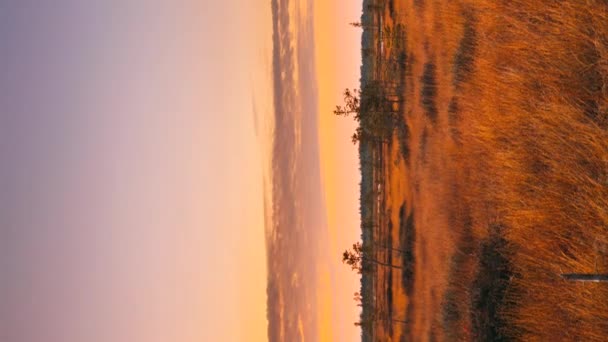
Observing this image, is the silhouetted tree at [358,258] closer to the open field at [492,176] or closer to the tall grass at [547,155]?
the open field at [492,176]

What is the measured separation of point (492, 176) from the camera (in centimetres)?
1282

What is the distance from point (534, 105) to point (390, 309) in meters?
11.7

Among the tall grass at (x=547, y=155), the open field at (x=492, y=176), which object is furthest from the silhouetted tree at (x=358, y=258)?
the tall grass at (x=547, y=155)

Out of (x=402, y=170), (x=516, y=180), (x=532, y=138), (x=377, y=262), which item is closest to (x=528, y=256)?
(x=516, y=180)

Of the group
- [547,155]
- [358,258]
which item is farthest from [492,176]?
[358,258]

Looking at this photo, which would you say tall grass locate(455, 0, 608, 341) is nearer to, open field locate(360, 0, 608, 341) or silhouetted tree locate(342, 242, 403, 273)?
open field locate(360, 0, 608, 341)

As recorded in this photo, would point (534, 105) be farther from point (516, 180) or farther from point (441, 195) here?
point (441, 195)

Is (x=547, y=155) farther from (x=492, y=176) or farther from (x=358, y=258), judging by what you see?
(x=358, y=258)

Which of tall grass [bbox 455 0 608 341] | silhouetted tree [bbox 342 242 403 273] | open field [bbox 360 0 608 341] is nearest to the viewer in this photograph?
tall grass [bbox 455 0 608 341]

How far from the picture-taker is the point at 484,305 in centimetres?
1280

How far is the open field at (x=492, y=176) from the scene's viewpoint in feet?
29.9

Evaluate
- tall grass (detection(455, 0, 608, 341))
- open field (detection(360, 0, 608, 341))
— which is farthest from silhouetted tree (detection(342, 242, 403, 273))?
tall grass (detection(455, 0, 608, 341))

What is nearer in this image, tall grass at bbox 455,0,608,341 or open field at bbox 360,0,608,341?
tall grass at bbox 455,0,608,341

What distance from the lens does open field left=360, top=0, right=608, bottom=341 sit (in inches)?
359
